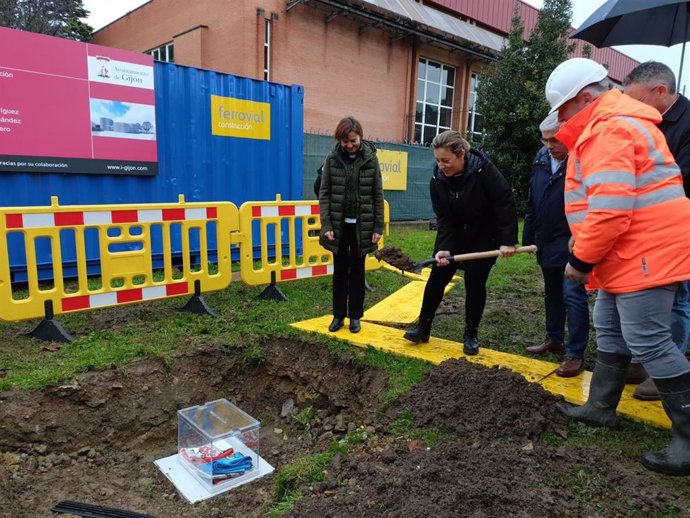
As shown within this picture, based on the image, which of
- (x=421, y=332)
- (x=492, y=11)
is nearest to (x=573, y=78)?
(x=421, y=332)

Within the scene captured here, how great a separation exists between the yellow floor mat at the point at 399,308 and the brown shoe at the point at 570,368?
1.75 m

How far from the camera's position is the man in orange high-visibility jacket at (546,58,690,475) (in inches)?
94.3

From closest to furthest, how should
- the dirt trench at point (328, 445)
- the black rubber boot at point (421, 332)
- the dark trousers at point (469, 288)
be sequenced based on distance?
1. the dirt trench at point (328, 445)
2. the dark trousers at point (469, 288)
3. the black rubber boot at point (421, 332)

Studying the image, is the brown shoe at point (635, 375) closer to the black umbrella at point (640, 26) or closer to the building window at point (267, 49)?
the black umbrella at point (640, 26)

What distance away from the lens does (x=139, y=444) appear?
3734 mm

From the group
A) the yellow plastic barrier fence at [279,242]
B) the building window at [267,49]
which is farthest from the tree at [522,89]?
the yellow plastic barrier fence at [279,242]

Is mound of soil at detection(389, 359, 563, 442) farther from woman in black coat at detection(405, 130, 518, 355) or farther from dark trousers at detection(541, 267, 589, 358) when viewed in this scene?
woman in black coat at detection(405, 130, 518, 355)

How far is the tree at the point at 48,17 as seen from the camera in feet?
76.3

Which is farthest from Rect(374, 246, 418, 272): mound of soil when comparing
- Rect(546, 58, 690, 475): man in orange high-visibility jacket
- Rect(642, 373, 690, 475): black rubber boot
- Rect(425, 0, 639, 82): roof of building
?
Rect(425, 0, 639, 82): roof of building

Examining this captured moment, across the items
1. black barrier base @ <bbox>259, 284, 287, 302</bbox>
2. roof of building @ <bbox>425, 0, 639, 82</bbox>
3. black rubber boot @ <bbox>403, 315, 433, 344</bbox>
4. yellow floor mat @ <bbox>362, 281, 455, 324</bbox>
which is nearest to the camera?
black rubber boot @ <bbox>403, 315, 433, 344</bbox>

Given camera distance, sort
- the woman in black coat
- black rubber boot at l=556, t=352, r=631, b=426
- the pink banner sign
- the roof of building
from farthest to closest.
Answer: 1. the roof of building
2. the pink banner sign
3. the woman in black coat
4. black rubber boot at l=556, t=352, r=631, b=426

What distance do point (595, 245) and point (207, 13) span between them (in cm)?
1615

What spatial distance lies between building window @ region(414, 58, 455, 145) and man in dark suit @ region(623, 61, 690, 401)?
1711 centimetres

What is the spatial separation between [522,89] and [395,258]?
9.27m
